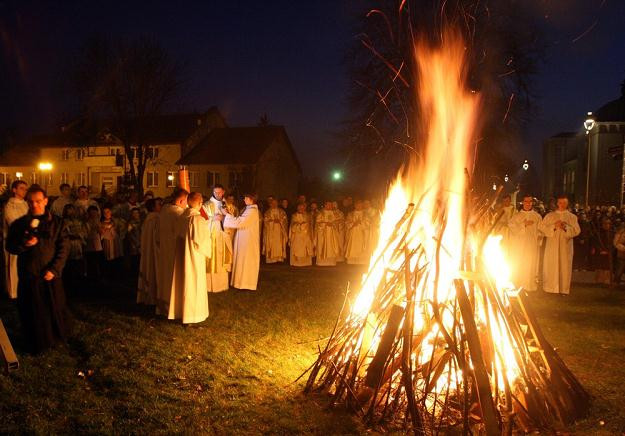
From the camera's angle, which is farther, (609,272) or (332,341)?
(609,272)

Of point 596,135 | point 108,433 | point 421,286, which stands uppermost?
point 596,135

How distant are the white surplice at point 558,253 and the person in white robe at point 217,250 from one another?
7.28 m

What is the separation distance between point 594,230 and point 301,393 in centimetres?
1127

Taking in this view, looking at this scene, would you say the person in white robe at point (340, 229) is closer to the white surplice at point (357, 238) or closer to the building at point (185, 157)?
the white surplice at point (357, 238)

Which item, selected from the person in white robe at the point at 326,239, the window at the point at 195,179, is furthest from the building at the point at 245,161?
the person in white robe at the point at 326,239

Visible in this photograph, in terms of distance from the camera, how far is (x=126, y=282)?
41.2 feet

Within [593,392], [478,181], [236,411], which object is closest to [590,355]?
[593,392]

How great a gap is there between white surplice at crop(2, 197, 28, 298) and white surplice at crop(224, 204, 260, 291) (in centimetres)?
398

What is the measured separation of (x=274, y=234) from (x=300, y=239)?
0.95m

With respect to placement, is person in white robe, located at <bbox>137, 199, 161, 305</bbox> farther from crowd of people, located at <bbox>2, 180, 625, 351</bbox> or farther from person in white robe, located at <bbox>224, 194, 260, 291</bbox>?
person in white robe, located at <bbox>224, 194, 260, 291</bbox>

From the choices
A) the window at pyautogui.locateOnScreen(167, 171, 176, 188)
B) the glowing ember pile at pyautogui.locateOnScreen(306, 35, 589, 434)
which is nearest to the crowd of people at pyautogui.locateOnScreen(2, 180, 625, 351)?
the glowing ember pile at pyautogui.locateOnScreen(306, 35, 589, 434)

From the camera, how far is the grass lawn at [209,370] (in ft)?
16.5

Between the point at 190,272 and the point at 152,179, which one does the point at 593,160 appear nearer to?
the point at 152,179

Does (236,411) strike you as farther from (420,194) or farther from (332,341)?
(420,194)
